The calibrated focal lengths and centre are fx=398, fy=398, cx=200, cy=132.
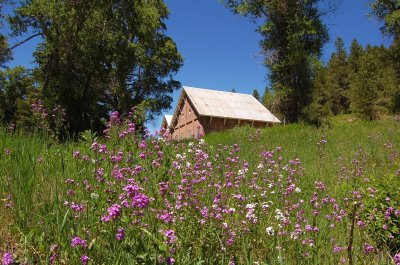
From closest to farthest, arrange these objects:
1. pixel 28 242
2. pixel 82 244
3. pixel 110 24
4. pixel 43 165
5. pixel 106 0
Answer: pixel 82 244 → pixel 28 242 → pixel 43 165 → pixel 106 0 → pixel 110 24

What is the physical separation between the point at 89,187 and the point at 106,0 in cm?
2024

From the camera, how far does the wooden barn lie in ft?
116

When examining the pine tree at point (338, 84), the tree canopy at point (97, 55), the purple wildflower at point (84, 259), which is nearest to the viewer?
the purple wildflower at point (84, 259)

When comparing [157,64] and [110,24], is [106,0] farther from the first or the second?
[157,64]

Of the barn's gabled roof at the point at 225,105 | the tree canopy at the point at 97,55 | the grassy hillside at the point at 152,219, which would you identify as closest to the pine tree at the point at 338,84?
the barn's gabled roof at the point at 225,105

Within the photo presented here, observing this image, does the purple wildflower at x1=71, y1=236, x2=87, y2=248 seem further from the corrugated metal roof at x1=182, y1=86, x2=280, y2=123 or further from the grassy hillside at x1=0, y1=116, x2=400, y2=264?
the corrugated metal roof at x1=182, y1=86, x2=280, y2=123

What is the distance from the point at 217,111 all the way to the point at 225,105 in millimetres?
1766

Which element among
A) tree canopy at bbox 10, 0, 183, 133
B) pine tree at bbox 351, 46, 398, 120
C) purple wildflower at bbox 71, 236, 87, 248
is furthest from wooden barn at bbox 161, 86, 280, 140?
purple wildflower at bbox 71, 236, 87, 248

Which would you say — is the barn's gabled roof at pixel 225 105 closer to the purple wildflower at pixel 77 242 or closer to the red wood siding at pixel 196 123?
the red wood siding at pixel 196 123

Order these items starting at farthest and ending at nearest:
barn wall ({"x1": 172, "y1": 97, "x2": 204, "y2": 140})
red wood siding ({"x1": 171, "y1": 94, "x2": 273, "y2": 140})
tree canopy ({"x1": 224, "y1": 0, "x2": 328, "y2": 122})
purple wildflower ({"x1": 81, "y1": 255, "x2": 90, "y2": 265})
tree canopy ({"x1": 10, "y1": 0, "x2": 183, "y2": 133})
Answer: barn wall ({"x1": 172, "y1": 97, "x2": 204, "y2": 140}) < red wood siding ({"x1": 171, "y1": 94, "x2": 273, "y2": 140}) < tree canopy ({"x1": 224, "y1": 0, "x2": 328, "y2": 122}) < tree canopy ({"x1": 10, "y1": 0, "x2": 183, "y2": 133}) < purple wildflower ({"x1": 81, "y1": 255, "x2": 90, "y2": 265})

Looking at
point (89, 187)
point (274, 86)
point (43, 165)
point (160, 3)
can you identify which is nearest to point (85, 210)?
point (89, 187)

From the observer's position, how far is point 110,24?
24.1 metres

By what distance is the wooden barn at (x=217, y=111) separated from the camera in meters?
35.4

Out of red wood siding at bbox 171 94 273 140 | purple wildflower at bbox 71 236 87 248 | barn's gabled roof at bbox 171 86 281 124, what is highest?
barn's gabled roof at bbox 171 86 281 124
